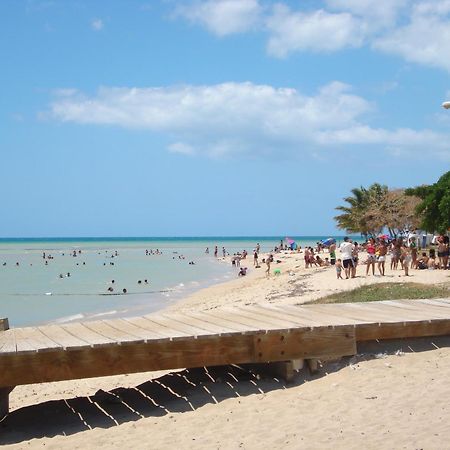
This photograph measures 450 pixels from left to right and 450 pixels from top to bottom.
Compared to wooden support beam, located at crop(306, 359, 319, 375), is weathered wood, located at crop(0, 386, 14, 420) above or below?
below

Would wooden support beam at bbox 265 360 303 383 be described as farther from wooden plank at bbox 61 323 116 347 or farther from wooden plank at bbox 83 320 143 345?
wooden plank at bbox 61 323 116 347

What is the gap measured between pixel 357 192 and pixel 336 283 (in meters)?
39.4

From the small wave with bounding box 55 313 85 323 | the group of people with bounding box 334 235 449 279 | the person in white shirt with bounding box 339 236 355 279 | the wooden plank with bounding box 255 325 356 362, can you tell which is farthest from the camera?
the group of people with bounding box 334 235 449 279

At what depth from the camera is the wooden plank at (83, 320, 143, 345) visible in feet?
19.0

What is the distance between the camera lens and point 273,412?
549cm

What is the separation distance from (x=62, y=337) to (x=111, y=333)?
49cm

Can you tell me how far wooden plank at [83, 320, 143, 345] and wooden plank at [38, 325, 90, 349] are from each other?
0.29m

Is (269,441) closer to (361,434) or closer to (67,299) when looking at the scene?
(361,434)

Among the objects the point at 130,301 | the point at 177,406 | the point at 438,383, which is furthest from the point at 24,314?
the point at 438,383

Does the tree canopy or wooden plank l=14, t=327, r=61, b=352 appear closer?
wooden plank l=14, t=327, r=61, b=352

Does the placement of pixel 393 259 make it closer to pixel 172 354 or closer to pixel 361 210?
pixel 172 354

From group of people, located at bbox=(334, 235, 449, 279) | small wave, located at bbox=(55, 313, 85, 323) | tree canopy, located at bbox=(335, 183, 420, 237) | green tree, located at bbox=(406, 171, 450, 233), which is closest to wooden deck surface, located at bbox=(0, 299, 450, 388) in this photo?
small wave, located at bbox=(55, 313, 85, 323)

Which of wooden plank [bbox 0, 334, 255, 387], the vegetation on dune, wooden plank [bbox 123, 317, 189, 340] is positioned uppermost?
wooden plank [bbox 123, 317, 189, 340]

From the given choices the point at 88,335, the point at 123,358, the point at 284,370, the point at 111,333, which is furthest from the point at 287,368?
the point at 88,335
